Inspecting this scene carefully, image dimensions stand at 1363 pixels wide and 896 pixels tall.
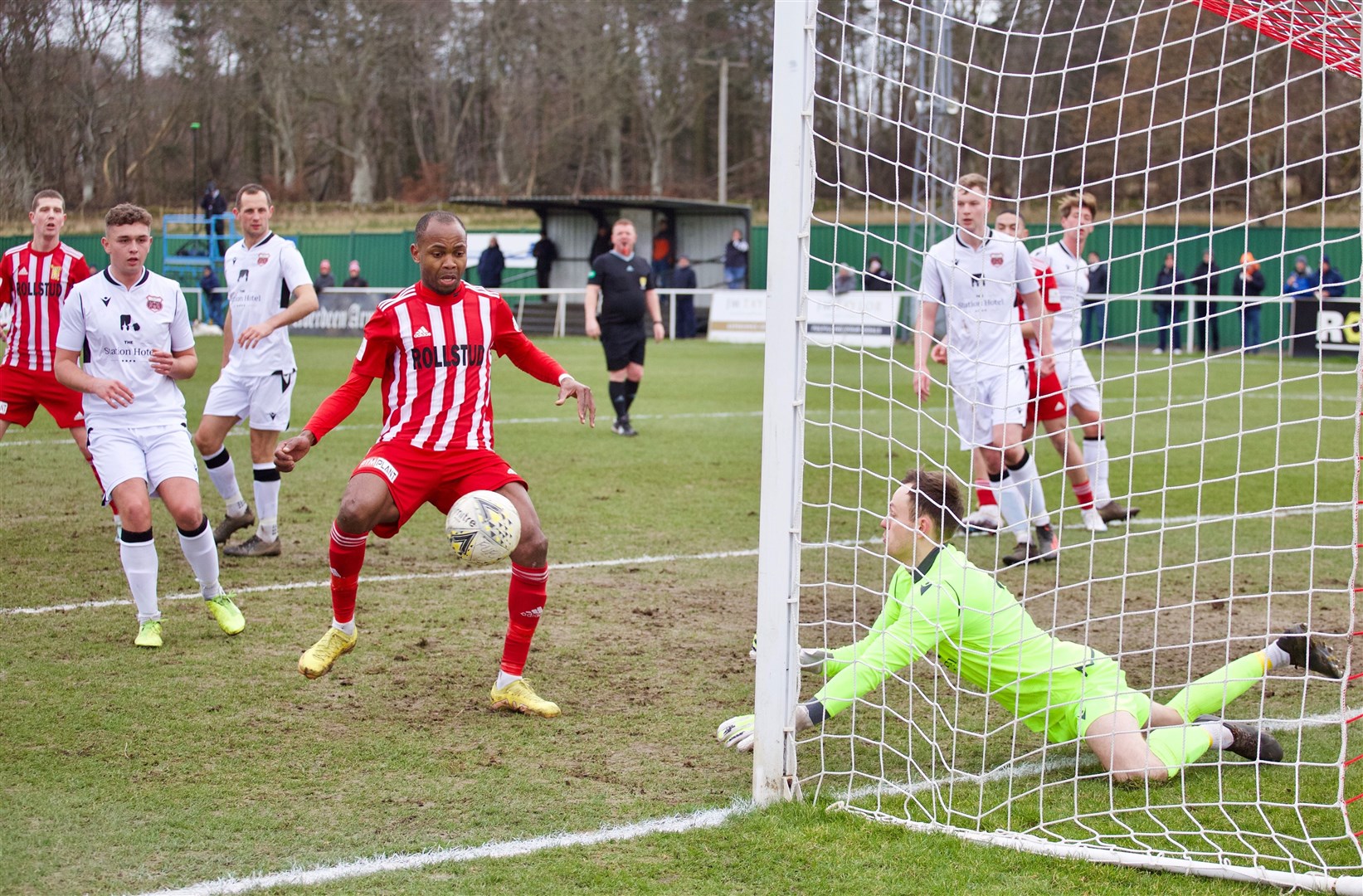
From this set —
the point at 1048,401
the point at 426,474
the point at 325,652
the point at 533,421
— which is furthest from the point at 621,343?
the point at 325,652

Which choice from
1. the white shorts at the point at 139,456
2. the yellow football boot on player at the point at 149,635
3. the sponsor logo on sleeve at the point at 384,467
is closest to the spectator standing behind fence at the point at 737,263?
the white shorts at the point at 139,456

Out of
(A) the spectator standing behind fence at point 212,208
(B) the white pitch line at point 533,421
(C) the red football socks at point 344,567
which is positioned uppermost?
(A) the spectator standing behind fence at point 212,208

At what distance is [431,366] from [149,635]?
A: 1873mm

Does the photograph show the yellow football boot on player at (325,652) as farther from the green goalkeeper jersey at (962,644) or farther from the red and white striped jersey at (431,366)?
the green goalkeeper jersey at (962,644)

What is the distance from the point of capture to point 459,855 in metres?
3.48

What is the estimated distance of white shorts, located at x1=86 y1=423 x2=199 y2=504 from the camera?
221 inches

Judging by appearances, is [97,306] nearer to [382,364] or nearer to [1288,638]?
[382,364]

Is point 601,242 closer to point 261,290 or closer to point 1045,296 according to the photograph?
point 1045,296

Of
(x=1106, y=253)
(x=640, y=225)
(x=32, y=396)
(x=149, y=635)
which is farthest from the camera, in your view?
(x=640, y=225)

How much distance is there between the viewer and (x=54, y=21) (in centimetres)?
1478

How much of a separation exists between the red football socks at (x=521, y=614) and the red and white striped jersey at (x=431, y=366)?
54 centimetres

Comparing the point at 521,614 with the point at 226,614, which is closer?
the point at 521,614

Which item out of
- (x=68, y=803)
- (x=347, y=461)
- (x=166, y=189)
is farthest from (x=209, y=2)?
(x=68, y=803)

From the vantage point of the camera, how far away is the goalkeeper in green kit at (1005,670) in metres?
4.07
